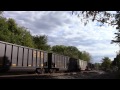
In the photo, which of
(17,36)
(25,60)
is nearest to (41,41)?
(17,36)

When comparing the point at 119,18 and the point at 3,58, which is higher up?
the point at 119,18

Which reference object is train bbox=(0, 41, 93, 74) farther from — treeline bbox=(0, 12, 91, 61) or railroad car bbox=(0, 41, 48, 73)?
treeline bbox=(0, 12, 91, 61)

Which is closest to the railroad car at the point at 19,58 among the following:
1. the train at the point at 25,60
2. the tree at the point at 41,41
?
the train at the point at 25,60

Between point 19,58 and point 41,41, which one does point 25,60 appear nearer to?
point 19,58

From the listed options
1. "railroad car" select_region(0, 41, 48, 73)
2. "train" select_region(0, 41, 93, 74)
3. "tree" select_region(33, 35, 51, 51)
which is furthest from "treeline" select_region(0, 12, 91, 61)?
"railroad car" select_region(0, 41, 48, 73)

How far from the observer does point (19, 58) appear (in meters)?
23.8

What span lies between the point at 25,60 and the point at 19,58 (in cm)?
161

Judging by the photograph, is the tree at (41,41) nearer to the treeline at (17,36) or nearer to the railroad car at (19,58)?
the treeline at (17,36)

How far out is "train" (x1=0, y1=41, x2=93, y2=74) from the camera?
69.0ft
